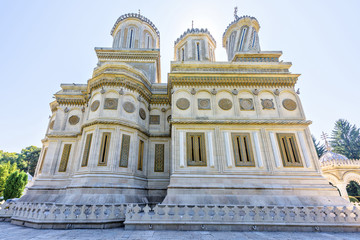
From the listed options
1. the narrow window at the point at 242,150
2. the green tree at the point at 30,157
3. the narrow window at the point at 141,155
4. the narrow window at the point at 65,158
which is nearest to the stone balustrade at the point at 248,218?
the narrow window at the point at 242,150

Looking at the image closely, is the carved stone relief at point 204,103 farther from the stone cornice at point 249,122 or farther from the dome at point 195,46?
the dome at point 195,46

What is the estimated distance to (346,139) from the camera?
37.8m

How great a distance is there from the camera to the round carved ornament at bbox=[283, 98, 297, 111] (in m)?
12.7

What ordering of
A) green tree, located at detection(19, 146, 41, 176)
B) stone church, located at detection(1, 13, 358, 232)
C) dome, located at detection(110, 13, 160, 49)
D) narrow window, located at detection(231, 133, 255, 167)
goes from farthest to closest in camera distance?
green tree, located at detection(19, 146, 41, 176)
dome, located at detection(110, 13, 160, 49)
narrow window, located at detection(231, 133, 255, 167)
stone church, located at detection(1, 13, 358, 232)

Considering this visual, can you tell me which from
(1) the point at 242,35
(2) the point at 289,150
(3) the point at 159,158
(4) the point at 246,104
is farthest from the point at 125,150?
(1) the point at 242,35

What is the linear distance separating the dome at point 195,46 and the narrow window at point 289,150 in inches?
418

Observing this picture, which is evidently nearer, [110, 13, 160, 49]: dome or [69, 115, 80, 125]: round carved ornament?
[69, 115, 80, 125]: round carved ornament

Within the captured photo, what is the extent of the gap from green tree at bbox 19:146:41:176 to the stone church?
3711 centimetres

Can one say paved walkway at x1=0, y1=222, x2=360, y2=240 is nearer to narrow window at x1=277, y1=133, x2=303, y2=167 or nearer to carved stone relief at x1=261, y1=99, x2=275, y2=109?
narrow window at x1=277, y1=133, x2=303, y2=167

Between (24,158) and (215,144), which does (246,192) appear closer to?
(215,144)

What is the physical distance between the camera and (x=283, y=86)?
13.4 m

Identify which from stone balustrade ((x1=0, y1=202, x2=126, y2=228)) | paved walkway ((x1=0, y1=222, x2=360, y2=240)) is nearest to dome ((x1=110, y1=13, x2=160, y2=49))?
stone balustrade ((x1=0, y1=202, x2=126, y2=228))

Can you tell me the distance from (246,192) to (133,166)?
7.41 meters

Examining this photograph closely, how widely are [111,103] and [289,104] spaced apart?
42.8 feet
